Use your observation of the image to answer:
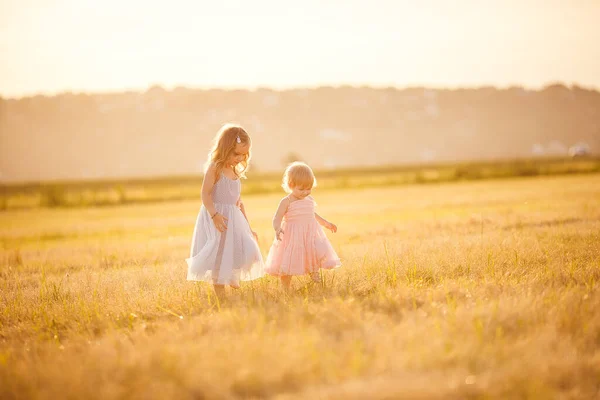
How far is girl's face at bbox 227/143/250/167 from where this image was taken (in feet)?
19.5

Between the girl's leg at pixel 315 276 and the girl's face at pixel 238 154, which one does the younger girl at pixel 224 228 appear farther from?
the girl's leg at pixel 315 276

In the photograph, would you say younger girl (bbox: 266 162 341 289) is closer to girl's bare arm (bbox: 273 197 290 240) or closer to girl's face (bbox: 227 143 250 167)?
girl's bare arm (bbox: 273 197 290 240)

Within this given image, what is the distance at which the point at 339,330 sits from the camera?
13.7 ft

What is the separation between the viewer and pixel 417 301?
494 centimetres

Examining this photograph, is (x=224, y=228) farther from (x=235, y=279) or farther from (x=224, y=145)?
(x=224, y=145)

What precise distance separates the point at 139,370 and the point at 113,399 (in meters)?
0.40

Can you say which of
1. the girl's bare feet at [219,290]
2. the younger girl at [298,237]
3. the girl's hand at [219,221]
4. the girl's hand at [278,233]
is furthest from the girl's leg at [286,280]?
the girl's hand at [219,221]

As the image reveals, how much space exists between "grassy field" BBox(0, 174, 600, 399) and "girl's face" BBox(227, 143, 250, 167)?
1672 mm

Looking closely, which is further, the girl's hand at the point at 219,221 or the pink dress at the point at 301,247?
the pink dress at the point at 301,247

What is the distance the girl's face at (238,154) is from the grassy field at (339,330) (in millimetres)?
1672

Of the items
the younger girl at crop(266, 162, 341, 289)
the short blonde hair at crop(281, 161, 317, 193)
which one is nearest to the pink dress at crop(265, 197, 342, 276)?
the younger girl at crop(266, 162, 341, 289)

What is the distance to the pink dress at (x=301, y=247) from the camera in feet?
19.7

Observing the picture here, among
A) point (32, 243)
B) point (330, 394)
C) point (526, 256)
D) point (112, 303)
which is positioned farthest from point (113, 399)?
point (32, 243)

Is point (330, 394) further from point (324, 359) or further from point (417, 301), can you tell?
point (417, 301)
